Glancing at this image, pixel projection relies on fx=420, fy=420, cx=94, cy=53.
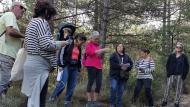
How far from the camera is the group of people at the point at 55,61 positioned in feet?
18.4

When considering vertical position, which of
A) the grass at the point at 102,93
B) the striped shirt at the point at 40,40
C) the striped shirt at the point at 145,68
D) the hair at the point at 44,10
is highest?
the hair at the point at 44,10

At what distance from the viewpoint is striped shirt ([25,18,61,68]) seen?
5.53 metres

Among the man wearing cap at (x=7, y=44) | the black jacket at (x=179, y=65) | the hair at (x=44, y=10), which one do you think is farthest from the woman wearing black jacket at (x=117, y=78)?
the hair at (x=44, y=10)

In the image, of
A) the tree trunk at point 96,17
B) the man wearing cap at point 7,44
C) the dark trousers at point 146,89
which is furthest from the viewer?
the tree trunk at point 96,17

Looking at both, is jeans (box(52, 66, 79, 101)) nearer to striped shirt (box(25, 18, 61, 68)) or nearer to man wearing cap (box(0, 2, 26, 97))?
man wearing cap (box(0, 2, 26, 97))

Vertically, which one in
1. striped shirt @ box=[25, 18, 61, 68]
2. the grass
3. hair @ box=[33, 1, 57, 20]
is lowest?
the grass

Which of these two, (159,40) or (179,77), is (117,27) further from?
(179,77)

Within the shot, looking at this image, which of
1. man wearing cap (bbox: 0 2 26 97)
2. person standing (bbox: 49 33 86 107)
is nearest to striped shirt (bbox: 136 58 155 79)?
person standing (bbox: 49 33 86 107)

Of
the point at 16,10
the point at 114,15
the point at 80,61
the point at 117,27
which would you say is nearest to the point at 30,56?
the point at 16,10

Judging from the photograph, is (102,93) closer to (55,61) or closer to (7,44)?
(7,44)

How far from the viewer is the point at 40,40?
5.55 meters

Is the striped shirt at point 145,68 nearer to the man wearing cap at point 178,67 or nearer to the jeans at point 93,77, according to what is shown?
the man wearing cap at point 178,67

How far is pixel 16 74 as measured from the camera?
5902 mm

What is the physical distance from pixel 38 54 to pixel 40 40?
19 centimetres
